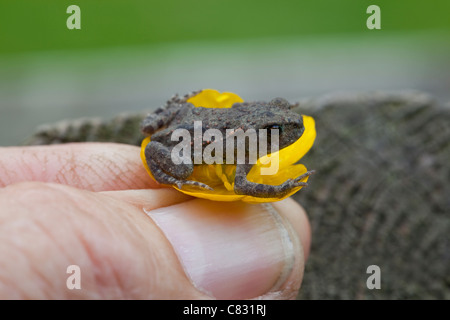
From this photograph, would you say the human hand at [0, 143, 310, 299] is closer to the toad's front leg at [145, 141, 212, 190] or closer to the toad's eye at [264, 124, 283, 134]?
the toad's front leg at [145, 141, 212, 190]

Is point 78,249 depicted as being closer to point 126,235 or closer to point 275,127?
point 126,235

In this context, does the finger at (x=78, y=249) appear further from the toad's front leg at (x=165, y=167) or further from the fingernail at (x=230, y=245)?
the toad's front leg at (x=165, y=167)

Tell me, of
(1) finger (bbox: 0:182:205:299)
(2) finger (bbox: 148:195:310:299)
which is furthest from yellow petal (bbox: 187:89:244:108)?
(1) finger (bbox: 0:182:205:299)

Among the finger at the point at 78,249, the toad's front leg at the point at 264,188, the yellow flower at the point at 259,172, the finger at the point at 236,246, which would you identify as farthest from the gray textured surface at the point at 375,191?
the finger at the point at 78,249

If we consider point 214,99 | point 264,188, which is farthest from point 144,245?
point 214,99
